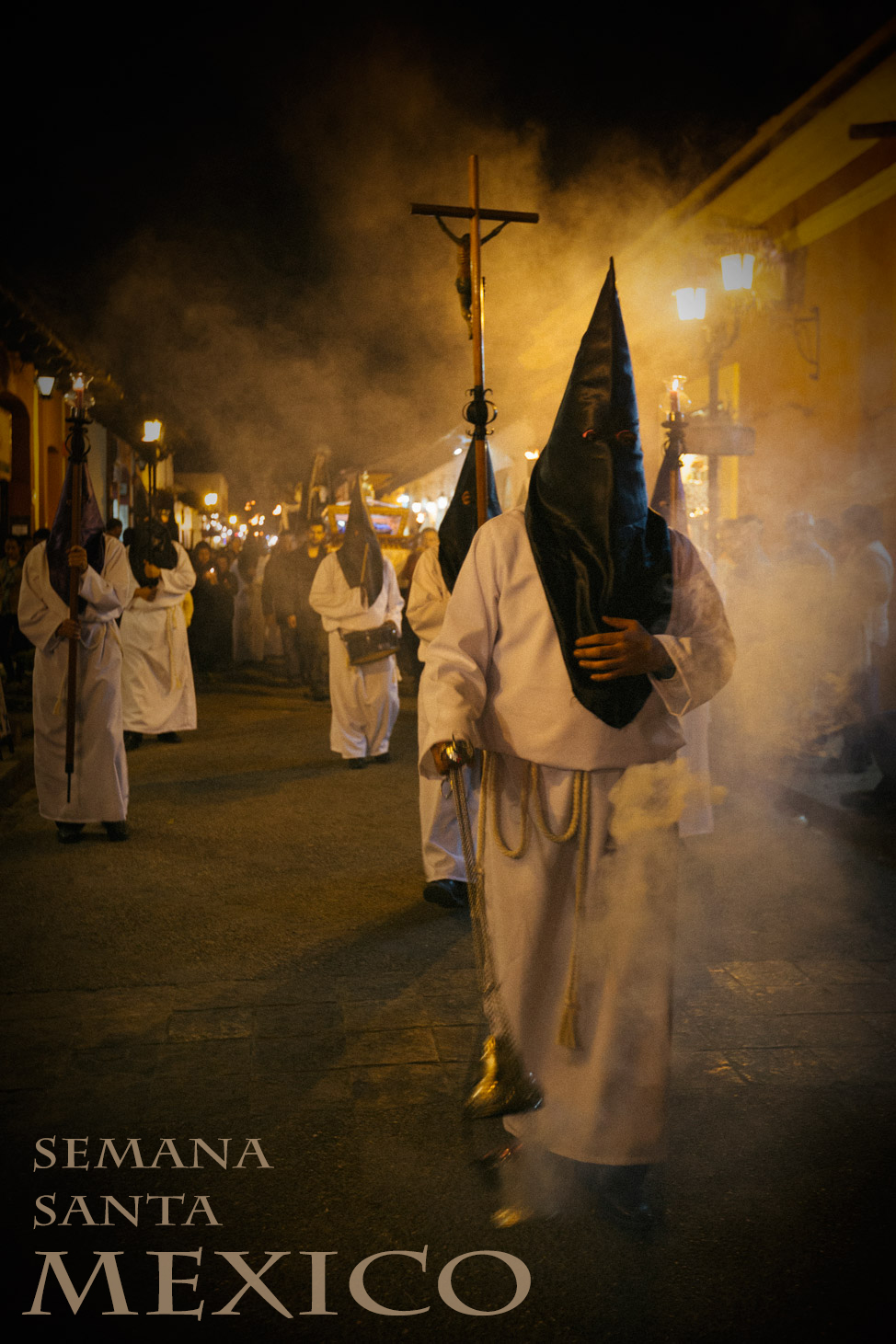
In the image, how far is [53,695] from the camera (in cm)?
582

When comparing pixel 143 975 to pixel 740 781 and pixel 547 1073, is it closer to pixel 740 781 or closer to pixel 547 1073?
pixel 547 1073

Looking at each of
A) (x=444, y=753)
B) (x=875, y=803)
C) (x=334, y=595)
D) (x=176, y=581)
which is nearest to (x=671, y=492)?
(x=875, y=803)

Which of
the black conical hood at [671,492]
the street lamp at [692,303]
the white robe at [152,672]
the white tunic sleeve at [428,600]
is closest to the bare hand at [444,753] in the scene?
the white tunic sleeve at [428,600]

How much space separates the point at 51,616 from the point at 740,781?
4514 mm

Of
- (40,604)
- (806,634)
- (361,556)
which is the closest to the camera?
(40,604)

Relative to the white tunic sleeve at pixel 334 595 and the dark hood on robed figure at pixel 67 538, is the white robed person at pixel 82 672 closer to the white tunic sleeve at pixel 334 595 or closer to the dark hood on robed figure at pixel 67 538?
the dark hood on robed figure at pixel 67 538

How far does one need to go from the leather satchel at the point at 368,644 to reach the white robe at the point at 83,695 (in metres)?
2.58

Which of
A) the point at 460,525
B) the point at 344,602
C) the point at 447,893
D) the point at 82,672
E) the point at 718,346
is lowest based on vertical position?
the point at 447,893

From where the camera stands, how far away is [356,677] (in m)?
8.21

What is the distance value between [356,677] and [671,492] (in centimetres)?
358

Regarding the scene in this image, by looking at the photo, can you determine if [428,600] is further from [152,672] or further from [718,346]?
[718,346]

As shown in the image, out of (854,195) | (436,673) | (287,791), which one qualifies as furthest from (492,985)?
(854,195)

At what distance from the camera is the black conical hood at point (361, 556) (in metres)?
8.17

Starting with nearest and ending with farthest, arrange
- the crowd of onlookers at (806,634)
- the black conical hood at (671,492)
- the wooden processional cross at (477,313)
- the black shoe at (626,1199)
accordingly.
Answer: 1. the black shoe at (626,1199)
2. the wooden processional cross at (477,313)
3. the black conical hood at (671,492)
4. the crowd of onlookers at (806,634)
